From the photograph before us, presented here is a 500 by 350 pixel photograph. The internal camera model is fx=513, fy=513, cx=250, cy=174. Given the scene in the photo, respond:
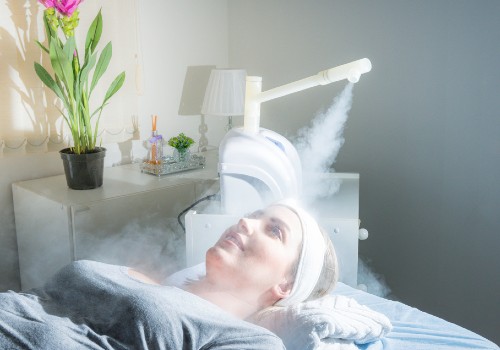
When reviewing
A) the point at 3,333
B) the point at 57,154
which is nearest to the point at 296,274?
the point at 3,333

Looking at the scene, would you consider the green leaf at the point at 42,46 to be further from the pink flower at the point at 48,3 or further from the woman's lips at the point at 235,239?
the woman's lips at the point at 235,239

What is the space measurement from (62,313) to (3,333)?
145 millimetres

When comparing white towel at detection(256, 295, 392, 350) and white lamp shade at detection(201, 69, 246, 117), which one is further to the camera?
white lamp shade at detection(201, 69, 246, 117)

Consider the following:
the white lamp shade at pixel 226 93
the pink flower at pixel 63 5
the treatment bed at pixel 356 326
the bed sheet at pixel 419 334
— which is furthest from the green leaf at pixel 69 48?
the bed sheet at pixel 419 334

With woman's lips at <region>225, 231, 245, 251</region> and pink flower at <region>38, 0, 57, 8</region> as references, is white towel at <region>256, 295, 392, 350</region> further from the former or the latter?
pink flower at <region>38, 0, 57, 8</region>

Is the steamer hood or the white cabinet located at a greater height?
the steamer hood

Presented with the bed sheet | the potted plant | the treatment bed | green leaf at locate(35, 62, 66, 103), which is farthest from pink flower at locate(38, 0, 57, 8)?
the bed sheet

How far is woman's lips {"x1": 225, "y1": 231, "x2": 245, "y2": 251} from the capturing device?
1312 millimetres

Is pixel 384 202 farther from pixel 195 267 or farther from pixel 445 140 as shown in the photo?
pixel 195 267

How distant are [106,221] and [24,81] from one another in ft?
2.48

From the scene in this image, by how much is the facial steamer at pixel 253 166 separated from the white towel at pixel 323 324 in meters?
0.42

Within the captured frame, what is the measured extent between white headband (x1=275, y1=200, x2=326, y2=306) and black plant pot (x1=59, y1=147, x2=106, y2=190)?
113cm

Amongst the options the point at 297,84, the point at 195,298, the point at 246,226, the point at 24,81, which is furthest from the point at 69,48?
the point at 195,298

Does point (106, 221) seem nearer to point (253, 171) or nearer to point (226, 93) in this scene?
point (253, 171)
